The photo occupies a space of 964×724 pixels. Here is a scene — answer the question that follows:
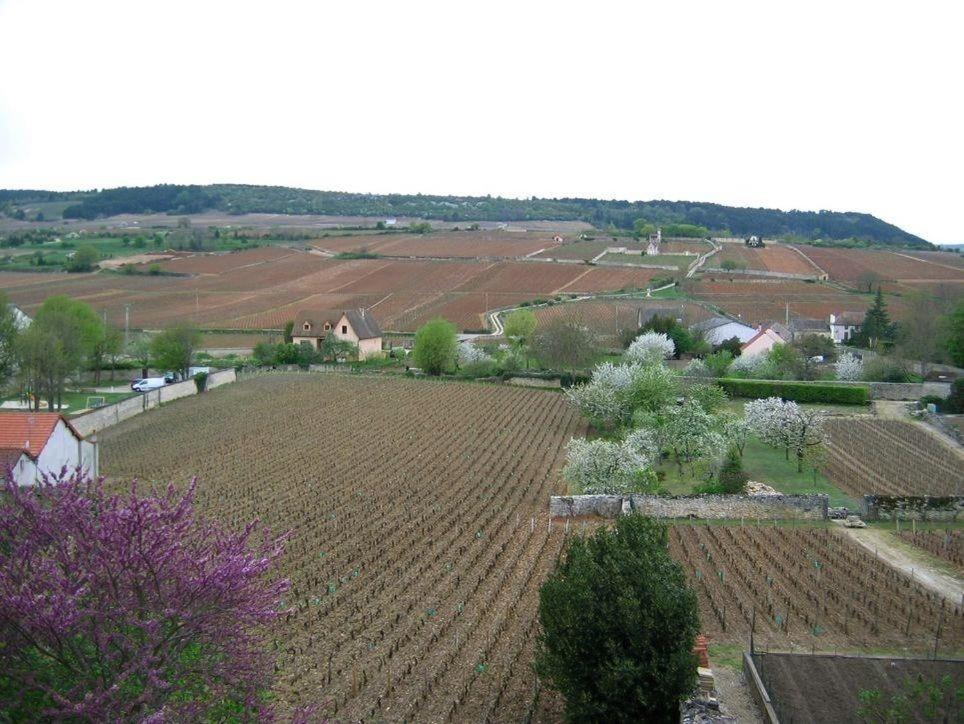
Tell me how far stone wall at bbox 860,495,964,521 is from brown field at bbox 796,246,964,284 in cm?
7503

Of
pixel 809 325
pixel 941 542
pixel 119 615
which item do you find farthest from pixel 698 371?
pixel 119 615

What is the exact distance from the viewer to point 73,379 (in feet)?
166

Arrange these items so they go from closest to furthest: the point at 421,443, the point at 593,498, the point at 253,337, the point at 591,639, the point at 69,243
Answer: the point at 591,639 < the point at 593,498 < the point at 421,443 < the point at 253,337 < the point at 69,243

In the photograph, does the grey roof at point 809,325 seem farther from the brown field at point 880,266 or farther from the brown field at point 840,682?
the brown field at point 840,682

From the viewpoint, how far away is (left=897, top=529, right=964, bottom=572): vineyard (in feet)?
77.2

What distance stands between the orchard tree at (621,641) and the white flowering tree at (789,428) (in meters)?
21.5

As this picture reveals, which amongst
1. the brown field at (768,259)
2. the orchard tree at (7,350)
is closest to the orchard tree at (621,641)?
the orchard tree at (7,350)

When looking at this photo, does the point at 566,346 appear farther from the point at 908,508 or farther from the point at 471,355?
the point at 908,508

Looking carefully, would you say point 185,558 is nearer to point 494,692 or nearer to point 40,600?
point 40,600

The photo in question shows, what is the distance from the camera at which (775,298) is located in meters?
85.8

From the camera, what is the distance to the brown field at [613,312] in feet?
230

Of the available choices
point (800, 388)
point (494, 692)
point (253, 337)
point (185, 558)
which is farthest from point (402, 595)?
point (253, 337)

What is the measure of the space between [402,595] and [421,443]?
17.1 metres

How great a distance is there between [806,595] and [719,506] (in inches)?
280
